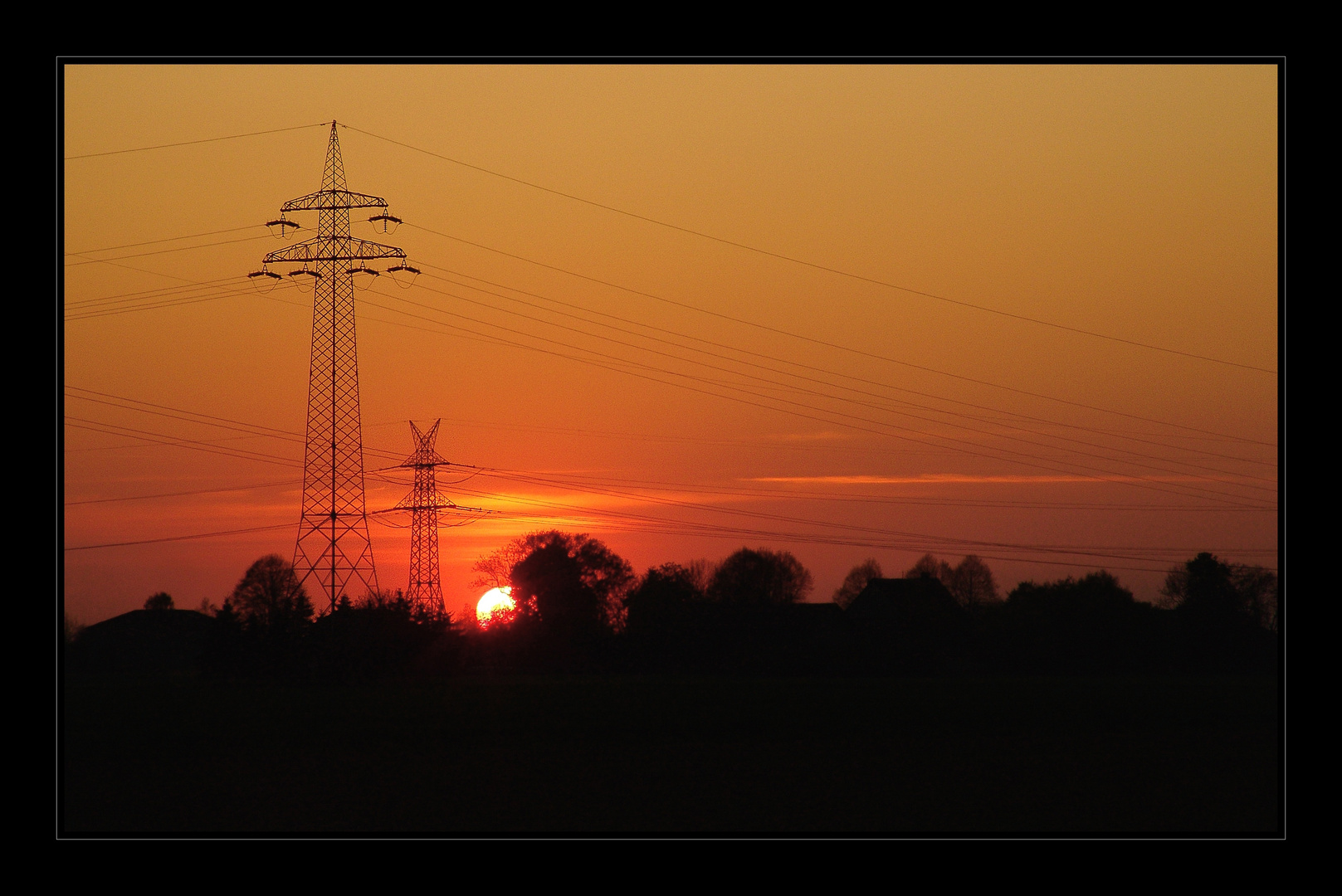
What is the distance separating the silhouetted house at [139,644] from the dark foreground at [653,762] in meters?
18.3

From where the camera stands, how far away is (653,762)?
2695cm

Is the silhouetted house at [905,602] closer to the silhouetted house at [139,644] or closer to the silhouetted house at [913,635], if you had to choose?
the silhouetted house at [913,635]

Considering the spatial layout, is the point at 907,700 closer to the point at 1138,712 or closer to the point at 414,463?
the point at 1138,712

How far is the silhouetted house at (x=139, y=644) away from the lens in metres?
61.6

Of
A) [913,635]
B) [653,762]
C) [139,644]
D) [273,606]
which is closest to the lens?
[653,762]

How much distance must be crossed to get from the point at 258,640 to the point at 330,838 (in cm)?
3046

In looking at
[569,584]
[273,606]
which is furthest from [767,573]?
[273,606]

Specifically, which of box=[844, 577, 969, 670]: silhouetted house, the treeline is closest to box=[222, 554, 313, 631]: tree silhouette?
the treeline

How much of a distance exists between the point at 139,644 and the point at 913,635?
1852 inches

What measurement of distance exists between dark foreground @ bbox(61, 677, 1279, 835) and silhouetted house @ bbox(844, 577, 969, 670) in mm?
17981

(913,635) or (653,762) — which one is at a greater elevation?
(653,762)

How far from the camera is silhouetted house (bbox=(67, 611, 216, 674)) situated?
61.6 meters

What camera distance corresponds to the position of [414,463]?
60.9m

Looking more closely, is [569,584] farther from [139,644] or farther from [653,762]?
[653,762]
